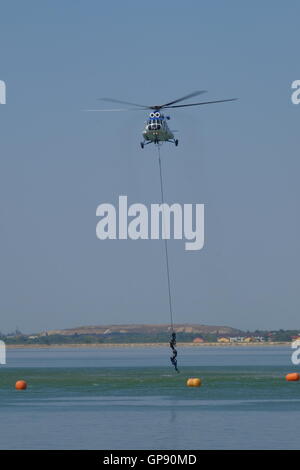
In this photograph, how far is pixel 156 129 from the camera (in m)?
104

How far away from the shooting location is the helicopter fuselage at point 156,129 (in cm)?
10381

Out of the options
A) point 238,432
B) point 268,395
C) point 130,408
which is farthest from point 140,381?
point 238,432

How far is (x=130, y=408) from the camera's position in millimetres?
108188

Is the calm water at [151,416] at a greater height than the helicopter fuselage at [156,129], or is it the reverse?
the helicopter fuselage at [156,129]

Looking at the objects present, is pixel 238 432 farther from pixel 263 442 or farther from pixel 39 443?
pixel 39 443

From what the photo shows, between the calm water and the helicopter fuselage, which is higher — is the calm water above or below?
below

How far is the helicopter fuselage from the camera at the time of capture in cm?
10381
